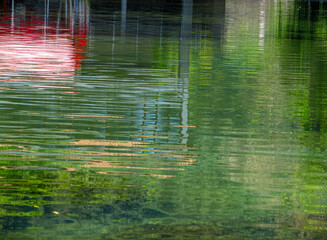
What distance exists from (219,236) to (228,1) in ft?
194

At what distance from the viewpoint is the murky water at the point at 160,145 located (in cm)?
548

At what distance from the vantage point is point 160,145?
26.9ft

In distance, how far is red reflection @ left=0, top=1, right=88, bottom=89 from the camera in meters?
13.4

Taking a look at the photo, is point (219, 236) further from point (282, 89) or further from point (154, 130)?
point (282, 89)

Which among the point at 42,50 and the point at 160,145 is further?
the point at 42,50

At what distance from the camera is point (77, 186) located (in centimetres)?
633

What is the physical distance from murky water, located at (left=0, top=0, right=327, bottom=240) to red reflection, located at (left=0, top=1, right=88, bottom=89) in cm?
9

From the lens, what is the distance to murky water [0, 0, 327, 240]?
5477 millimetres

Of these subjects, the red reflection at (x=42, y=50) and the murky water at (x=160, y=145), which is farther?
the red reflection at (x=42, y=50)

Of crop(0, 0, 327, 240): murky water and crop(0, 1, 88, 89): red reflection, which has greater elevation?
crop(0, 1, 88, 89): red reflection

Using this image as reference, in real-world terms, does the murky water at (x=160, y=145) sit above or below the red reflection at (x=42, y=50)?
below

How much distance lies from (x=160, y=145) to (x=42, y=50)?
10354mm

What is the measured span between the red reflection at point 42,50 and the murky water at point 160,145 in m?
0.09

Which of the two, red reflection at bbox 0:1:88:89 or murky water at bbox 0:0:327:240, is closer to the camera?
murky water at bbox 0:0:327:240
